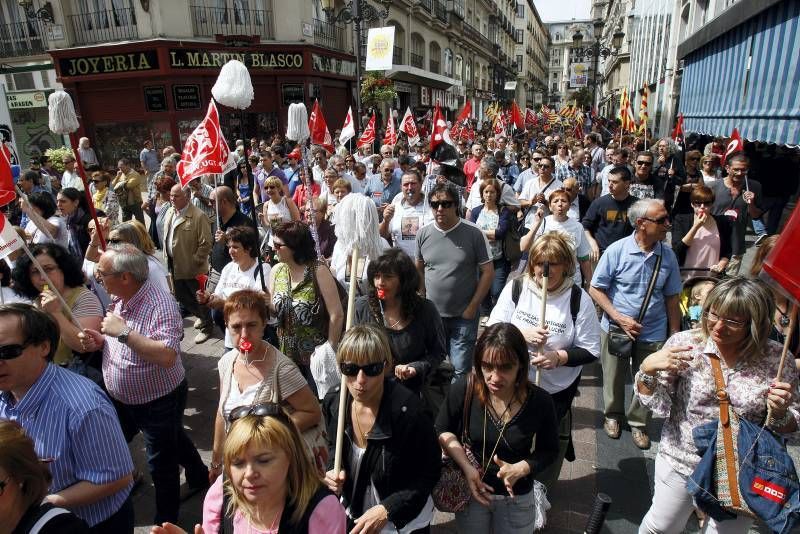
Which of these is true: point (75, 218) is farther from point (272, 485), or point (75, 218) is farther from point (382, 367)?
point (272, 485)

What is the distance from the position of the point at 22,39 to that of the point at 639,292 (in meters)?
26.8

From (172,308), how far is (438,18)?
38093 mm

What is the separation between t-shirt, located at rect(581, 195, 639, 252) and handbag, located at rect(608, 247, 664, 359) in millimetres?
1473

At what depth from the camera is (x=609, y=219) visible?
17.0 ft

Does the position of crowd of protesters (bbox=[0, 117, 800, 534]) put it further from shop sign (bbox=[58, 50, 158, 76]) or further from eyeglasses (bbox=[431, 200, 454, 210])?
shop sign (bbox=[58, 50, 158, 76])

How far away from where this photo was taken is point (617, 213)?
515 centimetres

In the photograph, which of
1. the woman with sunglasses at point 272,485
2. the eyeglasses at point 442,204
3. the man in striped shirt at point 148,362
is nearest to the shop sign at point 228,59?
the eyeglasses at point 442,204

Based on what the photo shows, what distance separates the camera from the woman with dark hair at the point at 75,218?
241 inches

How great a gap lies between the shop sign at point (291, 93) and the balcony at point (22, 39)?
9.75 metres

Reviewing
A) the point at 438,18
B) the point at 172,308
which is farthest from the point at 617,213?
the point at 438,18

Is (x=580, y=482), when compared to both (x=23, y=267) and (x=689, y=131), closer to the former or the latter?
(x=23, y=267)

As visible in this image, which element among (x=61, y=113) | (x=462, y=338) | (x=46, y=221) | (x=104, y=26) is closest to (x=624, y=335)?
(x=462, y=338)

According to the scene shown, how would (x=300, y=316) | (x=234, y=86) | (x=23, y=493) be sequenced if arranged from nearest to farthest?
(x=23, y=493) → (x=300, y=316) → (x=234, y=86)

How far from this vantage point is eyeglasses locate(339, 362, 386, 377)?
2.24 meters
